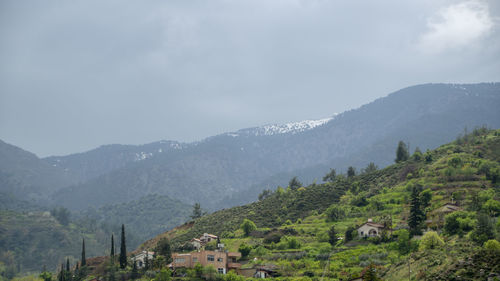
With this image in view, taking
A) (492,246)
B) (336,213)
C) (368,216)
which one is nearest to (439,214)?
(368,216)

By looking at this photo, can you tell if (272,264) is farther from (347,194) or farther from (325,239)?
(347,194)

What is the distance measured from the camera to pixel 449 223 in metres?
67.4

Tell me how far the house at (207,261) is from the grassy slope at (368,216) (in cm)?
563

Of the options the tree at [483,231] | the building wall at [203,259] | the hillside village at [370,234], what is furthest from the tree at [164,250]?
the tree at [483,231]

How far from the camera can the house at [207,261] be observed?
2913 inches

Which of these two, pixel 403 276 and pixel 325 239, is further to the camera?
pixel 325 239

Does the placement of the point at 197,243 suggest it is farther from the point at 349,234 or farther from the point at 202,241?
the point at 349,234

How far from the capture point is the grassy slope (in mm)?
54812

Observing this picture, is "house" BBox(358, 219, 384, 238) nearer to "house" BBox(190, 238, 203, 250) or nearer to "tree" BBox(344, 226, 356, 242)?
"tree" BBox(344, 226, 356, 242)

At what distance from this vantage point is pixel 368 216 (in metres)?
92.5

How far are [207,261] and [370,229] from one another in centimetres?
2516

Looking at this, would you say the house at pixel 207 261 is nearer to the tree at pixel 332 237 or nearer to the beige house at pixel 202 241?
the tree at pixel 332 237

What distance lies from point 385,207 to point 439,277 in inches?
1928

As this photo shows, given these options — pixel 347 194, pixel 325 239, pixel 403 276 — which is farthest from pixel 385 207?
pixel 403 276
